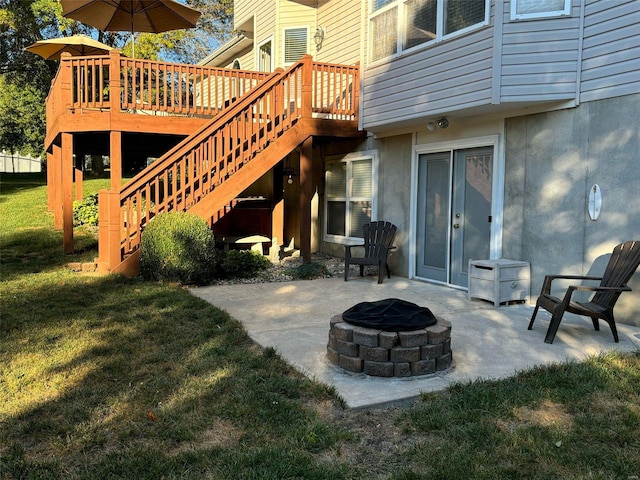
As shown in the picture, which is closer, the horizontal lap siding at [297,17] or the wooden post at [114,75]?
the wooden post at [114,75]

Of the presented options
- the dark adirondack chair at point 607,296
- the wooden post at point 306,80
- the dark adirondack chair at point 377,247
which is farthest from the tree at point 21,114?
the dark adirondack chair at point 607,296

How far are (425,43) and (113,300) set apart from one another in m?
5.10

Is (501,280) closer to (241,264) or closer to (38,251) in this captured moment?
(241,264)

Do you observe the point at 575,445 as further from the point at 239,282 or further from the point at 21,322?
the point at 239,282

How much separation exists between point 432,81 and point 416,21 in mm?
1028

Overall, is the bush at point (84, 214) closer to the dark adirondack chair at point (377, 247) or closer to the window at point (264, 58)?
the window at point (264, 58)

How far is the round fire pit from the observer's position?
3758mm

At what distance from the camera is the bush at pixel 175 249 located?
7039 mm

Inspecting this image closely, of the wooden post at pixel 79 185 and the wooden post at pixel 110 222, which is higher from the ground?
the wooden post at pixel 79 185

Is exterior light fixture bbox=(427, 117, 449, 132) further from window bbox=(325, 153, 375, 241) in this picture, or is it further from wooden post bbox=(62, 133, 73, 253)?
wooden post bbox=(62, 133, 73, 253)

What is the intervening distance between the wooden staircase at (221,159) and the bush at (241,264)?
26.0 inches

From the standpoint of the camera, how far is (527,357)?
14.0 ft

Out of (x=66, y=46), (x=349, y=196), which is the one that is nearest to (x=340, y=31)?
(x=349, y=196)

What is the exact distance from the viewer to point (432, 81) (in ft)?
22.7
